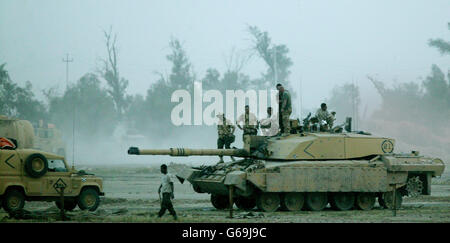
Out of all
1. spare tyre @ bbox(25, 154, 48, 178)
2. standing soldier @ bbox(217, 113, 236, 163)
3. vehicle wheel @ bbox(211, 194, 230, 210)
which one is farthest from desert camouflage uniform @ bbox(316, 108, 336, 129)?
spare tyre @ bbox(25, 154, 48, 178)

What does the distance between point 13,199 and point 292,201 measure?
8.46 metres

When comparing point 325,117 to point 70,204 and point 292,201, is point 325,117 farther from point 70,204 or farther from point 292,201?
point 70,204

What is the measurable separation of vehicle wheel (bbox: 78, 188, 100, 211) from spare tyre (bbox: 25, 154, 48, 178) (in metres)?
1.52

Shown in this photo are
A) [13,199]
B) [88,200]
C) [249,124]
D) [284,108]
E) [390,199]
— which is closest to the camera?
[13,199]

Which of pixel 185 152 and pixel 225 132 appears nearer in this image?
pixel 185 152

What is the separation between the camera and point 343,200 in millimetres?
23875

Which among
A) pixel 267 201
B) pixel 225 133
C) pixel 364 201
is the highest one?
pixel 225 133

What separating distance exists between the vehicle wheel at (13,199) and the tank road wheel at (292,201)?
793 centimetres

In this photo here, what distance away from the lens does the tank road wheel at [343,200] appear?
23.8 meters

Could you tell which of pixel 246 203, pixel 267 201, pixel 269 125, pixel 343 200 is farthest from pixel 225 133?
pixel 343 200

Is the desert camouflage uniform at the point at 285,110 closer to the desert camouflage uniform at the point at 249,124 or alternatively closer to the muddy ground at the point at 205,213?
the desert camouflage uniform at the point at 249,124

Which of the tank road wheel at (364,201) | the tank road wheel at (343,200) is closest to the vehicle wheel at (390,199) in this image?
the tank road wheel at (364,201)

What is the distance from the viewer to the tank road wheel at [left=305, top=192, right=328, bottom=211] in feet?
76.9

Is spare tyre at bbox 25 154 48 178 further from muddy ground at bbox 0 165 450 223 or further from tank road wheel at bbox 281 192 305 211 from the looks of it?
tank road wheel at bbox 281 192 305 211
